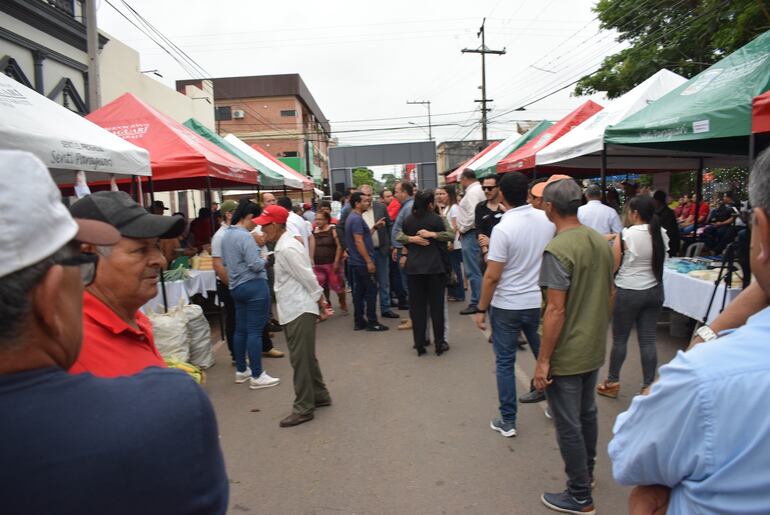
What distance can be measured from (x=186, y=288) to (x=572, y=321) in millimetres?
5975

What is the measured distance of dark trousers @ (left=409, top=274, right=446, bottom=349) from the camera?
20.4ft

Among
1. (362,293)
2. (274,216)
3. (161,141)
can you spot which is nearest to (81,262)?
(274,216)

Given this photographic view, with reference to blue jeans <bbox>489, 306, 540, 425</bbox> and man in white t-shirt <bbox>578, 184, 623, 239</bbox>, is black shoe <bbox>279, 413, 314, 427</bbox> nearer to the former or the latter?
blue jeans <bbox>489, 306, 540, 425</bbox>

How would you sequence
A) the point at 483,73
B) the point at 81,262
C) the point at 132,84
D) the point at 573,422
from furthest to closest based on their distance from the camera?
the point at 483,73 → the point at 132,84 → the point at 573,422 → the point at 81,262

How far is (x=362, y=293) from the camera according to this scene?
780 centimetres

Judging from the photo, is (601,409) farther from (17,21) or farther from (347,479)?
(17,21)

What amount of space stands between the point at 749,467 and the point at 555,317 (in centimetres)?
194

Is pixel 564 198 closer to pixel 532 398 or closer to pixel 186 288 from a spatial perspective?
pixel 532 398

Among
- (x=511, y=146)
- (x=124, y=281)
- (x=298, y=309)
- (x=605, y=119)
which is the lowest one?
(x=298, y=309)

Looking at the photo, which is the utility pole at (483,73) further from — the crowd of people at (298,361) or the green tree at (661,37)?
the crowd of people at (298,361)

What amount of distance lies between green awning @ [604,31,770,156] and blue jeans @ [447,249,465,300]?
3.18 m

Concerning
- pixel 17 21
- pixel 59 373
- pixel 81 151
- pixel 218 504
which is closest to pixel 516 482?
pixel 218 504

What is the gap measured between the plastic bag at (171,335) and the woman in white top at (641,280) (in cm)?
444

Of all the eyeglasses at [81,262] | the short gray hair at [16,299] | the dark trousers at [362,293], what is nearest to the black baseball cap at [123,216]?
the eyeglasses at [81,262]
